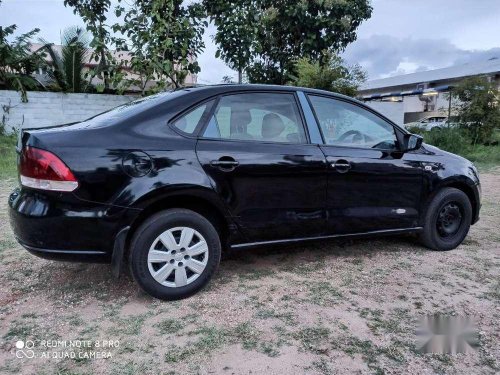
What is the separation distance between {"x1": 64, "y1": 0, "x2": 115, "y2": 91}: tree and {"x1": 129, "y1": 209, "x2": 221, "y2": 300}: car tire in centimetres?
947

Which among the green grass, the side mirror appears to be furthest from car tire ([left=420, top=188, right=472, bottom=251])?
the green grass

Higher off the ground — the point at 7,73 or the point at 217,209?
the point at 7,73

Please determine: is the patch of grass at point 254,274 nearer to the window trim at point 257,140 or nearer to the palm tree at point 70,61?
the window trim at point 257,140

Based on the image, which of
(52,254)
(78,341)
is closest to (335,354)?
(78,341)

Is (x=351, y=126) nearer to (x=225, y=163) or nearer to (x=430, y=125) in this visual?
(x=225, y=163)

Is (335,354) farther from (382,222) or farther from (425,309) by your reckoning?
(382,222)

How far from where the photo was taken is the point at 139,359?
2.48 metres

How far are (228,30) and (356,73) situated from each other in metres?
3.50

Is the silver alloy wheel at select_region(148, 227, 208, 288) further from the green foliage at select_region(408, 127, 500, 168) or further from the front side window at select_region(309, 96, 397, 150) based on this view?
the green foliage at select_region(408, 127, 500, 168)

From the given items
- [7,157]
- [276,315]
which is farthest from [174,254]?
[7,157]

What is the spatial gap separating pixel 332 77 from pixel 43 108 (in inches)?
297

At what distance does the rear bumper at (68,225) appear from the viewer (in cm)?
282

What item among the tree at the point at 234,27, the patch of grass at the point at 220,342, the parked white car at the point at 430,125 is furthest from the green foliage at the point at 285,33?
the patch of grass at the point at 220,342

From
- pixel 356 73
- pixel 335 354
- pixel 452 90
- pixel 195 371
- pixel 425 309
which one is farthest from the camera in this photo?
pixel 452 90
